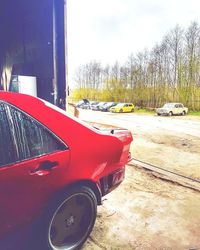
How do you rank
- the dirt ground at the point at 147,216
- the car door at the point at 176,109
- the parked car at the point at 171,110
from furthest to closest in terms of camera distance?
the car door at the point at 176,109
the parked car at the point at 171,110
the dirt ground at the point at 147,216

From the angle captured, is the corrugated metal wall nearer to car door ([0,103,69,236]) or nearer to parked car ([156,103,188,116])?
car door ([0,103,69,236])

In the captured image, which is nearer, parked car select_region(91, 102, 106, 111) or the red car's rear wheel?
the red car's rear wheel

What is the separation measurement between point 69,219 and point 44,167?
746 millimetres

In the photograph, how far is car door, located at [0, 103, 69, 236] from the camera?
1.77m

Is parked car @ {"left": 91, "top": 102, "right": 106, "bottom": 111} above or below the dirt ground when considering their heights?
above

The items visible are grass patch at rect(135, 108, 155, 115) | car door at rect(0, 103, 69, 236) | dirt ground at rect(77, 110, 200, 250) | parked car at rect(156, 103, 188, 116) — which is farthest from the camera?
grass patch at rect(135, 108, 155, 115)

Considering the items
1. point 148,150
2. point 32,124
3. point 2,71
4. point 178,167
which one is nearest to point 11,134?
point 32,124

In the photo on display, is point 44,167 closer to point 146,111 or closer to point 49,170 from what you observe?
point 49,170

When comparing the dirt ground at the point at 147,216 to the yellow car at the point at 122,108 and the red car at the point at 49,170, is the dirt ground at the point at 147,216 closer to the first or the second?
the red car at the point at 49,170

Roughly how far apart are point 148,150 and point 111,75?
41961 mm

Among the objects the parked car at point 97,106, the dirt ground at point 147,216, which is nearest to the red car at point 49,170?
the dirt ground at point 147,216

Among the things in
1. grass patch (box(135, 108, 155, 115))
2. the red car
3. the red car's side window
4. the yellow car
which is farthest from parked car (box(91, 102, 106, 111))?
the red car's side window

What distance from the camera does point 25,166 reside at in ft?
5.99

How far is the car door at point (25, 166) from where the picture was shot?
5.81 ft
